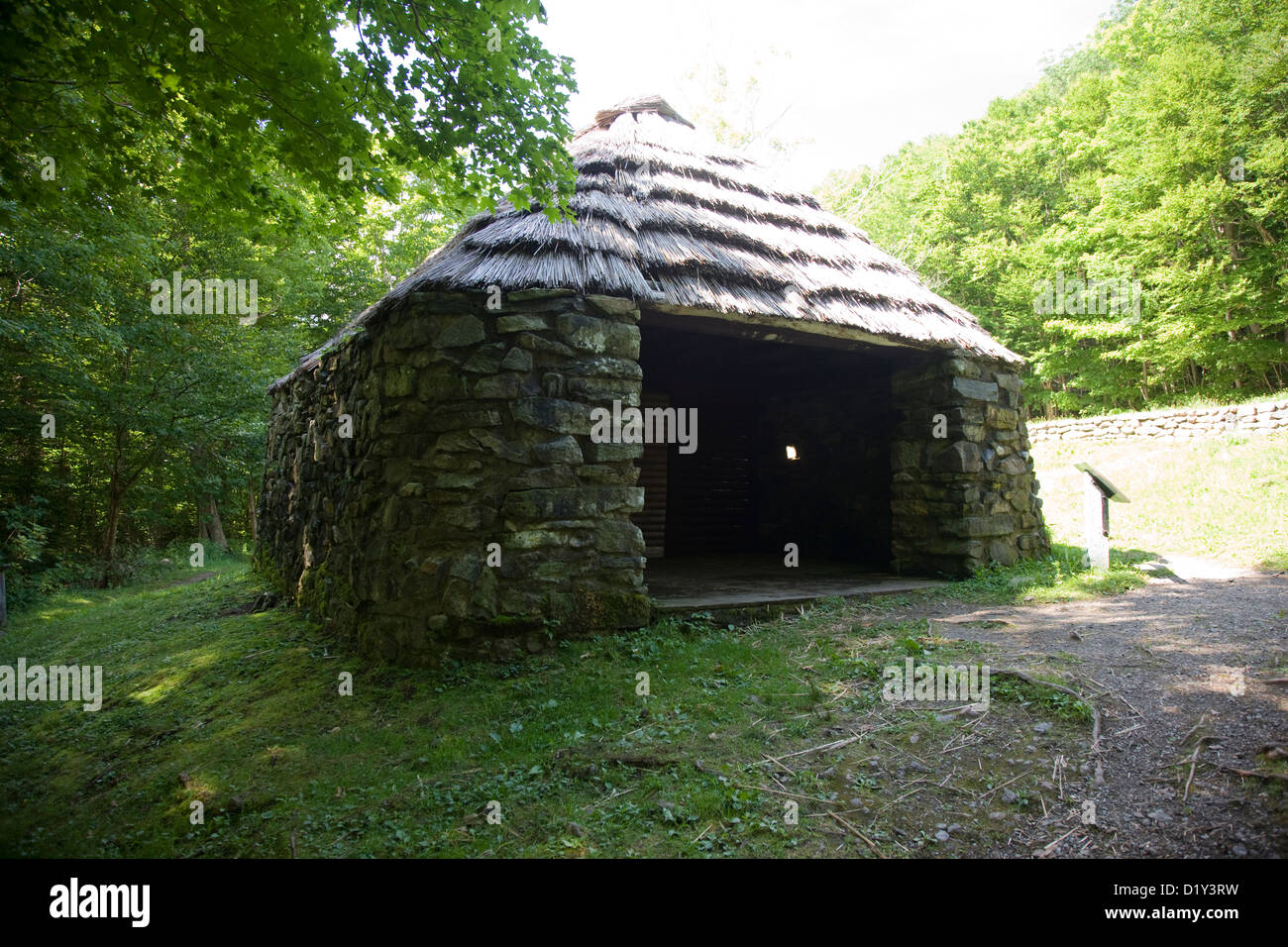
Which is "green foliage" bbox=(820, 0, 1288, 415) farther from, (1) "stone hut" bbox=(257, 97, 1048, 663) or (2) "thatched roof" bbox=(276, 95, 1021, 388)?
(2) "thatched roof" bbox=(276, 95, 1021, 388)

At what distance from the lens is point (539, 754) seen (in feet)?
10.7

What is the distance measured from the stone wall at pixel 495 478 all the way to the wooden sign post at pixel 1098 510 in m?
4.93

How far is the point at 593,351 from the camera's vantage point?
4.56 metres

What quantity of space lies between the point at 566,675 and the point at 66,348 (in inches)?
367

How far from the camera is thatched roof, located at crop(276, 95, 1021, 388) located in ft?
15.4

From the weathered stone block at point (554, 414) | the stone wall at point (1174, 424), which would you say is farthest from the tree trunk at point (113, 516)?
the stone wall at point (1174, 424)

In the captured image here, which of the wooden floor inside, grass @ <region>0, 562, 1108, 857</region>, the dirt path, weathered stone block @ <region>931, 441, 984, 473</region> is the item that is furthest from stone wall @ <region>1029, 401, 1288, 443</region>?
grass @ <region>0, 562, 1108, 857</region>

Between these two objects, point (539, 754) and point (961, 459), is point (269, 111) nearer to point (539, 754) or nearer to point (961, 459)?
point (539, 754)

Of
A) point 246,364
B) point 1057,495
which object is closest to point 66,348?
point 246,364

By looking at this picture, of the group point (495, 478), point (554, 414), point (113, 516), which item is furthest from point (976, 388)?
point (113, 516)

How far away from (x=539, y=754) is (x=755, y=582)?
11.8 feet

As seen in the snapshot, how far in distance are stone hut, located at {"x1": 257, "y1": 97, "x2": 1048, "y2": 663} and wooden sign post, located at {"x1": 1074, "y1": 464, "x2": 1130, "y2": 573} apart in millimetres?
544

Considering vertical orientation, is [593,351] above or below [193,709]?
above
